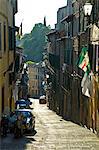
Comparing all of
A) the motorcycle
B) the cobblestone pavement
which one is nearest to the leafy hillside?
the cobblestone pavement

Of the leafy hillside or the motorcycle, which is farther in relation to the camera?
the leafy hillside

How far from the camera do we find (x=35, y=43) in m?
114

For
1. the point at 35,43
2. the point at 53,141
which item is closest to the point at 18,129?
the point at 53,141

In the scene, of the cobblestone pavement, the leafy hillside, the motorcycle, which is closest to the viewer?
the cobblestone pavement

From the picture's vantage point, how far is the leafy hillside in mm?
113688

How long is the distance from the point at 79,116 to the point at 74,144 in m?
14.5

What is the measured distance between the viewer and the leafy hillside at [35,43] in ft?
373

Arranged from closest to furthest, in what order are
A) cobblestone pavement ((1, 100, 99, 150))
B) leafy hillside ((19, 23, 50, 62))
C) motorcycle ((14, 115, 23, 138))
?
cobblestone pavement ((1, 100, 99, 150)), motorcycle ((14, 115, 23, 138)), leafy hillside ((19, 23, 50, 62))

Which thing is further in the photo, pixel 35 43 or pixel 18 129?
pixel 35 43

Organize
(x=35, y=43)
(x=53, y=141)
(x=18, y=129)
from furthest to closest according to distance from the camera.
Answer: (x=35, y=43)
(x=18, y=129)
(x=53, y=141)

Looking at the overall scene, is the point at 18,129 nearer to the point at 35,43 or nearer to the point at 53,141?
the point at 53,141

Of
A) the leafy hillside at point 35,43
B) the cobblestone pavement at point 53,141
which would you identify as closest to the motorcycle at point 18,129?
the cobblestone pavement at point 53,141

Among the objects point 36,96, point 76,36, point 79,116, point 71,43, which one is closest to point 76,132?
point 79,116

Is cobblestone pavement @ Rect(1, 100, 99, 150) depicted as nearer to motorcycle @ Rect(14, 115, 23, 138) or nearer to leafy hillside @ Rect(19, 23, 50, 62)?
motorcycle @ Rect(14, 115, 23, 138)
